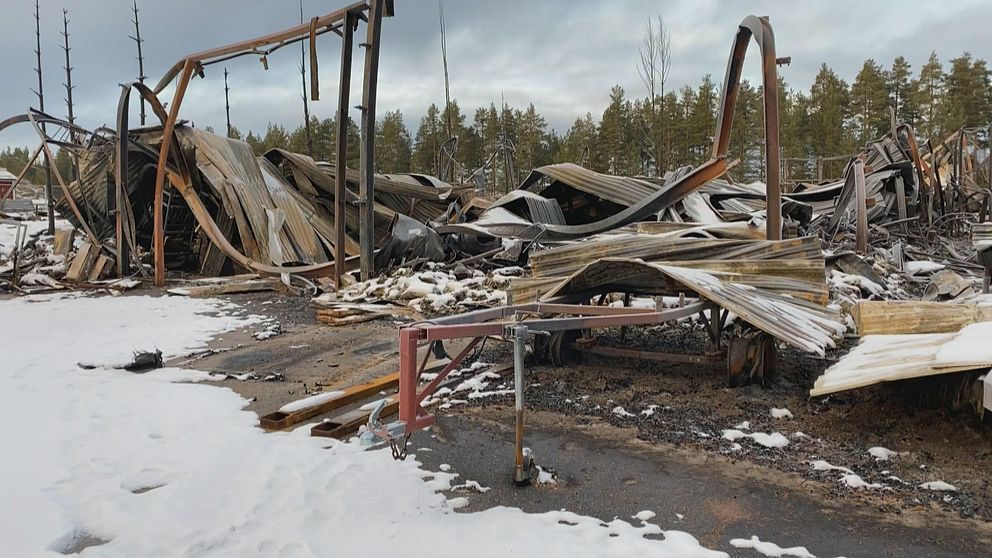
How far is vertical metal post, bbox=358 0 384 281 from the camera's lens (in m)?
10.2

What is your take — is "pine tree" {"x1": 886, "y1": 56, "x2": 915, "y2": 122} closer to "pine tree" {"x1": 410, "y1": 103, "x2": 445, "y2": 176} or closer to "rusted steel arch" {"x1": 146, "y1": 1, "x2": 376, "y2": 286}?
"pine tree" {"x1": 410, "y1": 103, "x2": 445, "y2": 176}

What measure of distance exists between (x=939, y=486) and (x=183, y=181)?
1454 cm

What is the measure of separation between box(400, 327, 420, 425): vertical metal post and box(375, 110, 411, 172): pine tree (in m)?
49.1

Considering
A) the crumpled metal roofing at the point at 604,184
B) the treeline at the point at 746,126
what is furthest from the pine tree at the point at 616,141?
the crumpled metal roofing at the point at 604,184

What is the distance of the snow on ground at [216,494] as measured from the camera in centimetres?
265

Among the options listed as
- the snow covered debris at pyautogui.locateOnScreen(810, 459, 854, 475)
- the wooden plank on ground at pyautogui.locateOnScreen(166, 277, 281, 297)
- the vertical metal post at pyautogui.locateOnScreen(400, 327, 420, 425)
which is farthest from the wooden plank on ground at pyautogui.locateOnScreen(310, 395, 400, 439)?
the wooden plank on ground at pyautogui.locateOnScreen(166, 277, 281, 297)

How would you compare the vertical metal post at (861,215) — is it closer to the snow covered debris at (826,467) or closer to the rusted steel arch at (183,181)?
the snow covered debris at (826,467)

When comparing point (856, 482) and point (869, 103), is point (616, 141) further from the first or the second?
point (856, 482)

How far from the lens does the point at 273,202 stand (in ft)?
47.9

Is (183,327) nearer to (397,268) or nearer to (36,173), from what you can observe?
(397,268)

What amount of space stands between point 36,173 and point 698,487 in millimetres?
70904

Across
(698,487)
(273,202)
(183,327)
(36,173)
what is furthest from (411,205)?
(36,173)

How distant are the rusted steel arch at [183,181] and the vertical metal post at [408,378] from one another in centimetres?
899

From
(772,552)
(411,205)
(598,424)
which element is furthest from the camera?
(411,205)
